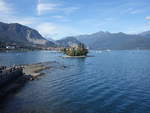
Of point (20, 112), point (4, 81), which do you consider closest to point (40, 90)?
point (4, 81)

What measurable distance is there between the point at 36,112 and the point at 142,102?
88.0 feet

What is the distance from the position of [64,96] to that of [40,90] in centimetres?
1136

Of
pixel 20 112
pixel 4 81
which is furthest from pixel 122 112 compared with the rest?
pixel 4 81

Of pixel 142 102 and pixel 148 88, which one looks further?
pixel 148 88

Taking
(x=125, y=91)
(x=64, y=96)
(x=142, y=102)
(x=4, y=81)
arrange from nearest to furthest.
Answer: (x=142, y=102) → (x=64, y=96) → (x=125, y=91) → (x=4, y=81)

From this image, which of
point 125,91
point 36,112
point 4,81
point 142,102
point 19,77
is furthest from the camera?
point 19,77

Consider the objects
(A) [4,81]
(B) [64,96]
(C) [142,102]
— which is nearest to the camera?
(C) [142,102]

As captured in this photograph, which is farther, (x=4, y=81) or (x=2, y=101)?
(x=4, y=81)

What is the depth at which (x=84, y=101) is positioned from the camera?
159 feet

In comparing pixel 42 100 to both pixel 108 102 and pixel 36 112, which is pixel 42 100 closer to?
pixel 36 112

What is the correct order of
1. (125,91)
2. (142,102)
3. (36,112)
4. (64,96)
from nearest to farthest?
(36,112) → (142,102) → (64,96) → (125,91)

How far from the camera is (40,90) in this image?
199 feet

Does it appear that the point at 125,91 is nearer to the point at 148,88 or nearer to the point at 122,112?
the point at 148,88


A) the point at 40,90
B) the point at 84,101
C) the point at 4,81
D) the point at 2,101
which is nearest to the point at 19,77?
the point at 4,81
